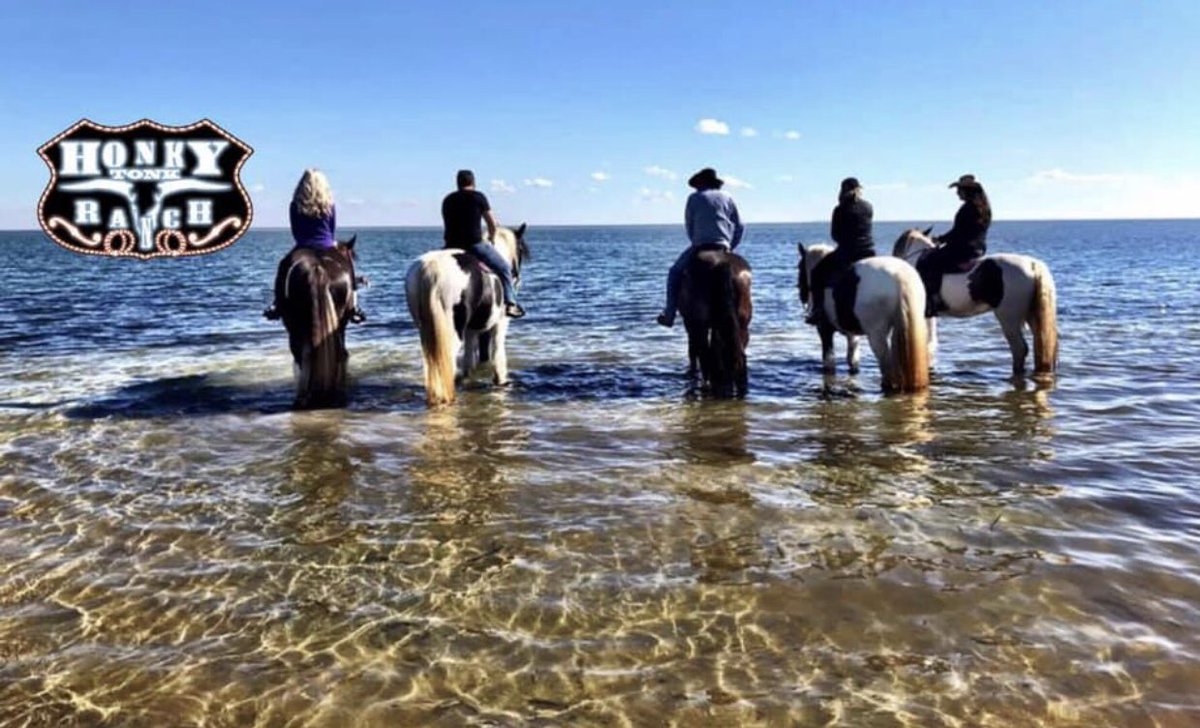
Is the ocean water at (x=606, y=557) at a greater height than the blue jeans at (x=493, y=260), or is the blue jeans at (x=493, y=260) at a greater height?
the blue jeans at (x=493, y=260)

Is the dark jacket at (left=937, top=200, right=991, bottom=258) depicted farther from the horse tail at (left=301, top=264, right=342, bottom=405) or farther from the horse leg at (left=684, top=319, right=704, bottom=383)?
the horse tail at (left=301, top=264, right=342, bottom=405)

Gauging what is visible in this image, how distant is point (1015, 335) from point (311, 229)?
10.1 m

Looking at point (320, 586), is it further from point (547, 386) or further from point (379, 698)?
point (547, 386)

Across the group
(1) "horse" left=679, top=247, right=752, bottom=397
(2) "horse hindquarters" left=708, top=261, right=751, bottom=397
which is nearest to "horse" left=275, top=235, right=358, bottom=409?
(1) "horse" left=679, top=247, right=752, bottom=397

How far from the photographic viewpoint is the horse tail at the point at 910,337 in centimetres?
972

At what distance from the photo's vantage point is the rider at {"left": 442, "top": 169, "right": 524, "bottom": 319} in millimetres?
10703

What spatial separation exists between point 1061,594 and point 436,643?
360 cm

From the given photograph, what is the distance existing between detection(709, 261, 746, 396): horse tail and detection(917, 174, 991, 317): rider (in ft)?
11.4

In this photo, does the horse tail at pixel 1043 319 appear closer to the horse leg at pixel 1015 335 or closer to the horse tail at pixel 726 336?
the horse leg at pixel 1015 335

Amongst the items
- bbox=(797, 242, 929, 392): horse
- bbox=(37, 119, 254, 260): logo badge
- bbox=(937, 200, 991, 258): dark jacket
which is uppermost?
bbox=(37, 119, 254, 260): logo badge

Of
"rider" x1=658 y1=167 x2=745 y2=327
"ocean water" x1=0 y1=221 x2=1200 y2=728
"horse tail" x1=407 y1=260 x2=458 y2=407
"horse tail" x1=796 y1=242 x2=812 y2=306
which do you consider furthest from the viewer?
"horse tail" x1=796 y1=242 x2=812 y2=306

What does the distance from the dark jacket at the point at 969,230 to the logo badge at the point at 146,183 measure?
12.0 m

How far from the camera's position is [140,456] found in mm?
7949

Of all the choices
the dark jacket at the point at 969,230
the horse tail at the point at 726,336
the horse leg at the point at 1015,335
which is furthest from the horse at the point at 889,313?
the horse leg at the point at 1015,335
